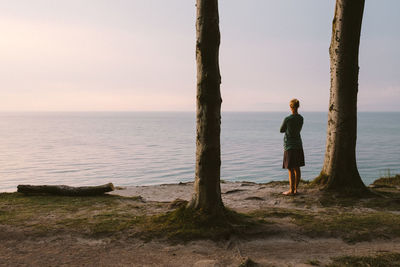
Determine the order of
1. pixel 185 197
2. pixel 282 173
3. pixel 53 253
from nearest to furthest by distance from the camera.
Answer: pixel 53 253
pixel 185 197
pixel 282 173

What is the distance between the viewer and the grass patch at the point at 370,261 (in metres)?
5.53

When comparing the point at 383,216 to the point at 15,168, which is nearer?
the point at 383,216

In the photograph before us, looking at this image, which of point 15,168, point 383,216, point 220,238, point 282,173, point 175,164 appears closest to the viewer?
point 220,238

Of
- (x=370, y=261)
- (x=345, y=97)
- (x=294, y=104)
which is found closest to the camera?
(x=370, y=261)

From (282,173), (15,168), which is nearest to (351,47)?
(282,173)

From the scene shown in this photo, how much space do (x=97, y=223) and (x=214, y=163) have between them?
8.78 feet

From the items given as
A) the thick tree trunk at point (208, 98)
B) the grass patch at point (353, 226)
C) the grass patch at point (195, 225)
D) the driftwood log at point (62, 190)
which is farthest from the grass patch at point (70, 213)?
the grass patch at point (353, 226)

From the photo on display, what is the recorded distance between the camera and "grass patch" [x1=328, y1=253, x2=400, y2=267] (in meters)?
Answer: 5.53

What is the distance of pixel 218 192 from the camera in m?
7.41

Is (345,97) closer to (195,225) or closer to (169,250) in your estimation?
(195,225)

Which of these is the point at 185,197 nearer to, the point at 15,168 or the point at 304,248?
the point at 304,248

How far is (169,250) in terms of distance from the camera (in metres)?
6.33

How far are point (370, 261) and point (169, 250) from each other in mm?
3130

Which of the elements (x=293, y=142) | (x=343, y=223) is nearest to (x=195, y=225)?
(x=343, y=223)
